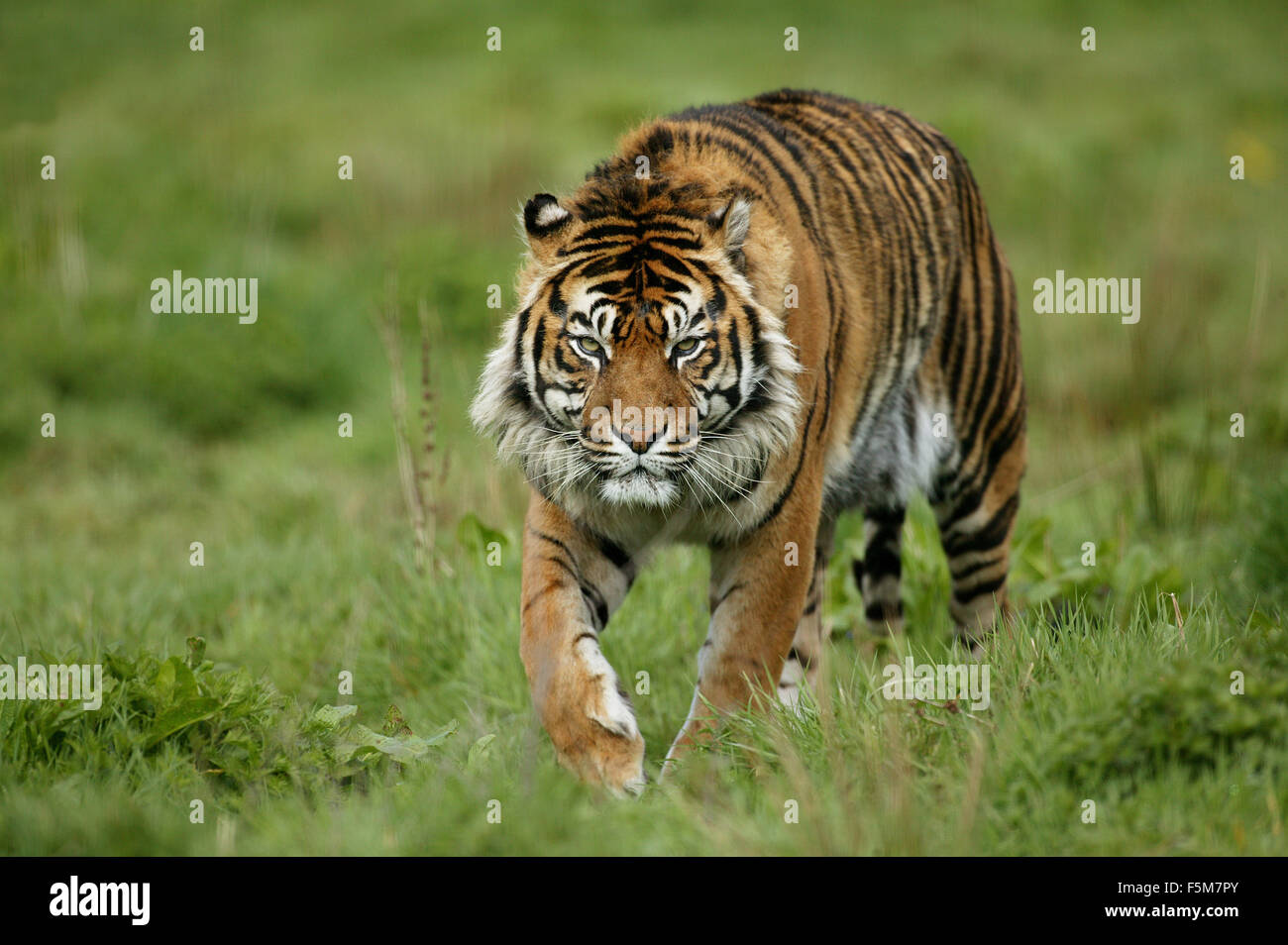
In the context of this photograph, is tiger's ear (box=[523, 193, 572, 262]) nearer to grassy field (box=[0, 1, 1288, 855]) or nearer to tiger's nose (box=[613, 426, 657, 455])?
tiger's nose (box=[613, 426, 657, 455])

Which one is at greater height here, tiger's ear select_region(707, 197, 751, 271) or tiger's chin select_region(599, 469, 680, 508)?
tiger's ear select_region(707, 197, 751, 271)

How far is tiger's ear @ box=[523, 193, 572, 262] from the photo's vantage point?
3965 millimetres

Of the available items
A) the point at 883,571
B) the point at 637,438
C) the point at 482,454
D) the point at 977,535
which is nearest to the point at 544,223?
the point at 637,438

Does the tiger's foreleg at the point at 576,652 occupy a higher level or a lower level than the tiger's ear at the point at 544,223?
lower

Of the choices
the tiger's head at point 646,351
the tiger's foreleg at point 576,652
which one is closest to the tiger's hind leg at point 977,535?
the tiger's head at point 646,351

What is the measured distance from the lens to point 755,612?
3.95 m

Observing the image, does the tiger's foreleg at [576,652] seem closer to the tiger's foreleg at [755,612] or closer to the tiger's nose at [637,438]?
the tiger's foreleg at [755,612]

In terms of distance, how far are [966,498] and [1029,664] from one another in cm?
190

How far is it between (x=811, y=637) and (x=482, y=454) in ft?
9.14

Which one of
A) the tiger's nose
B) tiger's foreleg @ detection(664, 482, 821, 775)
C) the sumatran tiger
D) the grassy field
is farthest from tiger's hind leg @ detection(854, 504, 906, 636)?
the tiger's nose

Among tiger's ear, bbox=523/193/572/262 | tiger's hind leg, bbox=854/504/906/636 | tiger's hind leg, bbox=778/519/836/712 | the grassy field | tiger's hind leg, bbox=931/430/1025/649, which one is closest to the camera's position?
the grassy field

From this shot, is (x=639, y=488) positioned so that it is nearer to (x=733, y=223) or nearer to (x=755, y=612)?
(x=755, y=612)

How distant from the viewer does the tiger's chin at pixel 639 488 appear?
3.66 m

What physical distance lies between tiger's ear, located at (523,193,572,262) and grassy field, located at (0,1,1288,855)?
1.40 m
